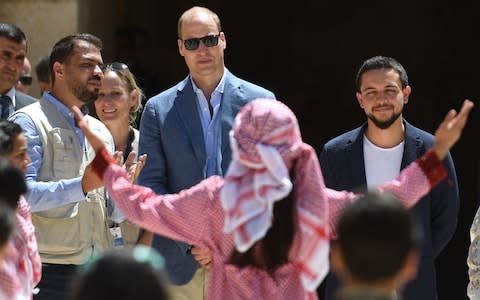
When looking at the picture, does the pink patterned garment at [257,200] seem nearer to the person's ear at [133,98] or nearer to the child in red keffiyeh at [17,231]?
the child in red keffiyeh at [17,231]

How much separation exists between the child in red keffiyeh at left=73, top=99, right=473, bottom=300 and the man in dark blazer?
228cm

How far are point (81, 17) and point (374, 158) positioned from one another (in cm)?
323

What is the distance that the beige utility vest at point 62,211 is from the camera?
5.93m

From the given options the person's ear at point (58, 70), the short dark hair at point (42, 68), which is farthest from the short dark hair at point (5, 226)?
the short dark hair at point (42, 68)

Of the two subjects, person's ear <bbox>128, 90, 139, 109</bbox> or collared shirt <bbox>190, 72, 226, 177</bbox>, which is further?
person's ear <bbox>128, 90, 139, 109</bbox>

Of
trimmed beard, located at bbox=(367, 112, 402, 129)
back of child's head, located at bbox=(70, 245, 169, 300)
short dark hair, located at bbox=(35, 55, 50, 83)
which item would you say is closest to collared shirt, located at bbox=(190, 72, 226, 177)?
trimmed beard, located at bbox=(367, 112, 402, 129)

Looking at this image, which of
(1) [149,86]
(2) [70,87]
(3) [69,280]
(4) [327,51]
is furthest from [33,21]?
(4) [327,51]

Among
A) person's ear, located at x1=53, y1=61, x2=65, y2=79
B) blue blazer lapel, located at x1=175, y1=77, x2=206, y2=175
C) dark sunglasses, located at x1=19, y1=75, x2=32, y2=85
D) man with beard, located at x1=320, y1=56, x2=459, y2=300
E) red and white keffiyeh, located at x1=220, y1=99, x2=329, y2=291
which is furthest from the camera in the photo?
dark sunglasses, located at x1=19, y1=75, x2=32, y2=85

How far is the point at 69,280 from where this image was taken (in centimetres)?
593

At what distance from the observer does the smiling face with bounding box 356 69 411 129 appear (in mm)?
5926

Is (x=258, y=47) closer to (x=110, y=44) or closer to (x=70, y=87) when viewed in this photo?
(x=110, y=44)

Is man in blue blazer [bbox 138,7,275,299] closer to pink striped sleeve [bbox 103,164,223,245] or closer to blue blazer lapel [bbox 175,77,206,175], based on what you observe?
blue blazer lapel [bbox 175,77,206,175]

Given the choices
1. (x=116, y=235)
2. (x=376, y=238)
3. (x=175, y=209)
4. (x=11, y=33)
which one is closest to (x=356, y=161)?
(x=116, y=235)

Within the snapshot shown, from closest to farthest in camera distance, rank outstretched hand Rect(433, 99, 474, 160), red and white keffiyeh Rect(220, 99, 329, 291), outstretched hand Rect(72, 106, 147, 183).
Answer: red and white keffiyeh Rect(220, 99, 329, 291) < outstretched hand Rect(433, 99, 474, 160) < outstretched hand Rect(72, 106, 147, 183)
